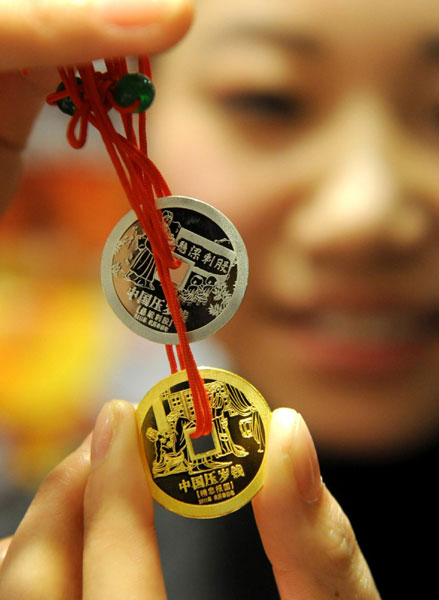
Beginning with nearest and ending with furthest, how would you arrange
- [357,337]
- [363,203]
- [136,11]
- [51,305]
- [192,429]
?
[136,11] → [192,429] → [363,203] → [357,337] → [51,305]

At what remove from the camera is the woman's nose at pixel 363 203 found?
941mm

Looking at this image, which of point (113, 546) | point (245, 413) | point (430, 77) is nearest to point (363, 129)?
point (430, 77)

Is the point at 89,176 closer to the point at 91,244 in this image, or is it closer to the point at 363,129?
the point at 91,244

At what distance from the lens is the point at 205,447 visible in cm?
49

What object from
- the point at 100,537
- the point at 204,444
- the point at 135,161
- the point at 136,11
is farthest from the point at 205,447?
the point at 136,11

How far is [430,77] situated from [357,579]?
2.67 ft

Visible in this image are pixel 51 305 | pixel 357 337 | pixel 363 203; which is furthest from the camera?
pixel 51 305

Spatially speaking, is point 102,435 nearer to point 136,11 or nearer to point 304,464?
point 304,464

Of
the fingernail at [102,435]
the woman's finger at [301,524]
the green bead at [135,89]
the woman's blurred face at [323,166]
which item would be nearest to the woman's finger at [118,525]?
the fingernail at [102,435]

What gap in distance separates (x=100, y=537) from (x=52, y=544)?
9 cm

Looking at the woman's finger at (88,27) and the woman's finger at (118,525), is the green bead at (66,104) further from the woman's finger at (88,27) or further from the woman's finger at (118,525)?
the woman's finger at (118,525)

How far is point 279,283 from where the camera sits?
1024 mm

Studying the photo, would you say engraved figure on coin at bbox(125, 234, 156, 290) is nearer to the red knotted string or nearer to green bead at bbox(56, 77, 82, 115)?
the red knotted string

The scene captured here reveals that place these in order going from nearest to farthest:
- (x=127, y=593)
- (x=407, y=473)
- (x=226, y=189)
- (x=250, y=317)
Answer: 1. (x=127, y=593)
2. (x=226, y=189)
3. (x=250, y=317)
4. (x=407, y=473)
